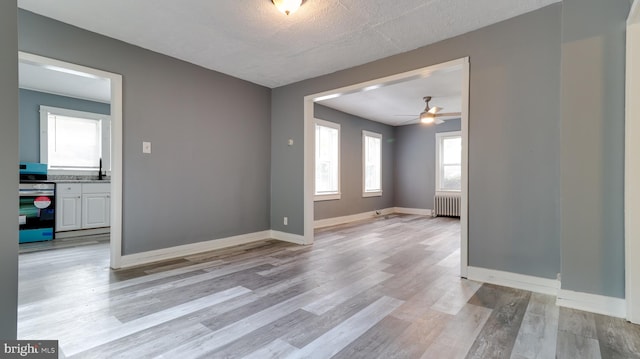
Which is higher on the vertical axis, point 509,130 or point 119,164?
point 509,130

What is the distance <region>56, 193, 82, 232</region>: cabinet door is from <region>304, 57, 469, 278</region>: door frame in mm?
4046

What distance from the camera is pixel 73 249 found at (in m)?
4.17

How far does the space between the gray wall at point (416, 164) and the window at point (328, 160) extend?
2.63m

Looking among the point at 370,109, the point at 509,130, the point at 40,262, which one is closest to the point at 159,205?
the point at 40,262

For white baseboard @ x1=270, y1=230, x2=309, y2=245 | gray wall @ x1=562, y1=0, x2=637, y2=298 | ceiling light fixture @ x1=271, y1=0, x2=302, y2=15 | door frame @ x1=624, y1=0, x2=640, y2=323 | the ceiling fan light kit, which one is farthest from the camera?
the ceiling fan light kit

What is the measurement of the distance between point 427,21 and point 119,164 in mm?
3541

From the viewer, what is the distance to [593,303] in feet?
7.36

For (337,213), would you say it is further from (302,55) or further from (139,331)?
(139,331)

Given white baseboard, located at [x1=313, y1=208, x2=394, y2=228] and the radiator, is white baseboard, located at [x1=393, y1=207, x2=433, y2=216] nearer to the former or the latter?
the radiator

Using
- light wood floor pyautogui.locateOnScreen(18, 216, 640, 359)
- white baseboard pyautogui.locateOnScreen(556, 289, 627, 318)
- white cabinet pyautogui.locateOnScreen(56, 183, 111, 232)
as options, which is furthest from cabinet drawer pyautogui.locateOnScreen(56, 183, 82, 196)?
white baseboard pyautogui.locateOnScreen(556, 289, 627, 318)

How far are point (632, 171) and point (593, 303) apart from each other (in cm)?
102

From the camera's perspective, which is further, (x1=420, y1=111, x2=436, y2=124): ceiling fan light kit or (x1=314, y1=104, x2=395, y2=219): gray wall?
(x1=314, y1=104, x2=395, y2=219): gray wall

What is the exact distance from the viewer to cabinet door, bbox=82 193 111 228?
17.2 feet

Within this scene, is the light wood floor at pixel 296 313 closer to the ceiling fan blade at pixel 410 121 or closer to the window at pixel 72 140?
the window at pixel 72 140
